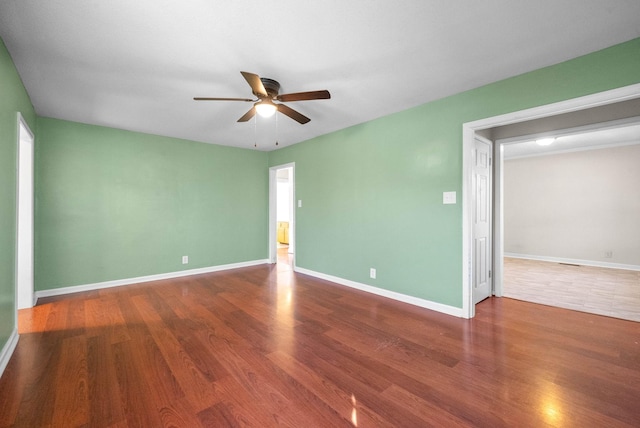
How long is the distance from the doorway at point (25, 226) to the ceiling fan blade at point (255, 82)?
9.89 ft

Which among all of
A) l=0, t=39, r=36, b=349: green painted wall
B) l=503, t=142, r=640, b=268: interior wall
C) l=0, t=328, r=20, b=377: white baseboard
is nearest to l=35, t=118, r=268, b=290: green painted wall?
l=0, t=39, r=36, b=349: green painted wall

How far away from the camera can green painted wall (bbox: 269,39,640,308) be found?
7.71 ft

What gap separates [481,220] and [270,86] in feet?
9.71

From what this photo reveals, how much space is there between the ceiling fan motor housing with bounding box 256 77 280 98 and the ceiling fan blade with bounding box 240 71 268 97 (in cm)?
17

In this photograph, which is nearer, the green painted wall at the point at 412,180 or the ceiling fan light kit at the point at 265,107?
the green painted wall at the point at 412,180

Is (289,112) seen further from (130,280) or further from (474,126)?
(130,280)

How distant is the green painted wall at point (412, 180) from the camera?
2350mm

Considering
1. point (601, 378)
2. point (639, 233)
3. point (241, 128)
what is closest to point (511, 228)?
point (639, 233)

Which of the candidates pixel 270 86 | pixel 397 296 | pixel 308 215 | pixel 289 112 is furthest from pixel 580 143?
pixel 270 86

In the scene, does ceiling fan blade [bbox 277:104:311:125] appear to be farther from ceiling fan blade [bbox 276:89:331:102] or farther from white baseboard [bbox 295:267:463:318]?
white baseboard [bbox 295:267:463:318]

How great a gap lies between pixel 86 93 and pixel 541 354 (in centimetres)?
497

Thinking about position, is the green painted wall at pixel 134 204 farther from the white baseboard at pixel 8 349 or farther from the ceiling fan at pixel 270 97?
the ceiling fan at pixel 270 97

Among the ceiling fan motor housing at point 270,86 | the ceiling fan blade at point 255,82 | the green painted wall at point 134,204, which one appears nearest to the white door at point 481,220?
the ceiling fan motor housing at point 270,86

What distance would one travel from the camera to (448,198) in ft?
9.98
